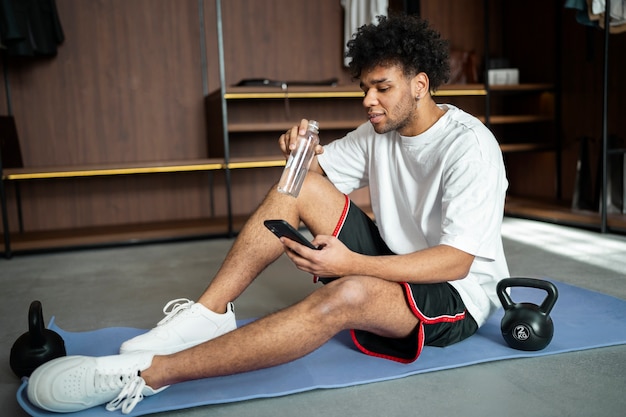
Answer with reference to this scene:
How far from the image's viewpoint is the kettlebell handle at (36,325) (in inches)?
58.9

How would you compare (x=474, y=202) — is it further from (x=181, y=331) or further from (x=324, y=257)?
(x=181, y=331)

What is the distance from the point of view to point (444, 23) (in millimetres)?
5145

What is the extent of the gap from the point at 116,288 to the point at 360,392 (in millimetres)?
1606

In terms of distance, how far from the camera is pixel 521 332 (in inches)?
62.1

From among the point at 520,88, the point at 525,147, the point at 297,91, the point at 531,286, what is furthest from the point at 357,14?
the point at 531,286

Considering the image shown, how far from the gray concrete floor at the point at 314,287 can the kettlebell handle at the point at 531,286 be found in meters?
0.15

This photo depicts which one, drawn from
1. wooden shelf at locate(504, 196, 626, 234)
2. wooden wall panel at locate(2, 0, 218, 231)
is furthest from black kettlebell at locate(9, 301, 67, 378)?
wooden shelf at locate(504, 196, 626, 234)

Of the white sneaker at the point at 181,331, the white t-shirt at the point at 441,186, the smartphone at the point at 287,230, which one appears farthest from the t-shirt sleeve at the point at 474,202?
the white sneaker at the point at 181,331

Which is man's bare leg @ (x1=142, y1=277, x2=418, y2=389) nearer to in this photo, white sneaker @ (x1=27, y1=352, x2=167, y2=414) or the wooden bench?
white sneaker @ (x1=27, y1=352, x2=167, y2=414)

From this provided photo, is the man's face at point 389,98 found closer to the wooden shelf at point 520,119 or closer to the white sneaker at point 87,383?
the white sneaker at point 87,383

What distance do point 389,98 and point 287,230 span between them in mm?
538

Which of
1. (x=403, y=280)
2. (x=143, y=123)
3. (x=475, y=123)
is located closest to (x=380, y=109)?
(x=475, y=123)

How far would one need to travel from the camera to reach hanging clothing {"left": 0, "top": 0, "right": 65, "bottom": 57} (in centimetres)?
358

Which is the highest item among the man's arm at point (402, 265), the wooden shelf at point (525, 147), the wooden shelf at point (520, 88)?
the wooden shelf at point (520, 88)
